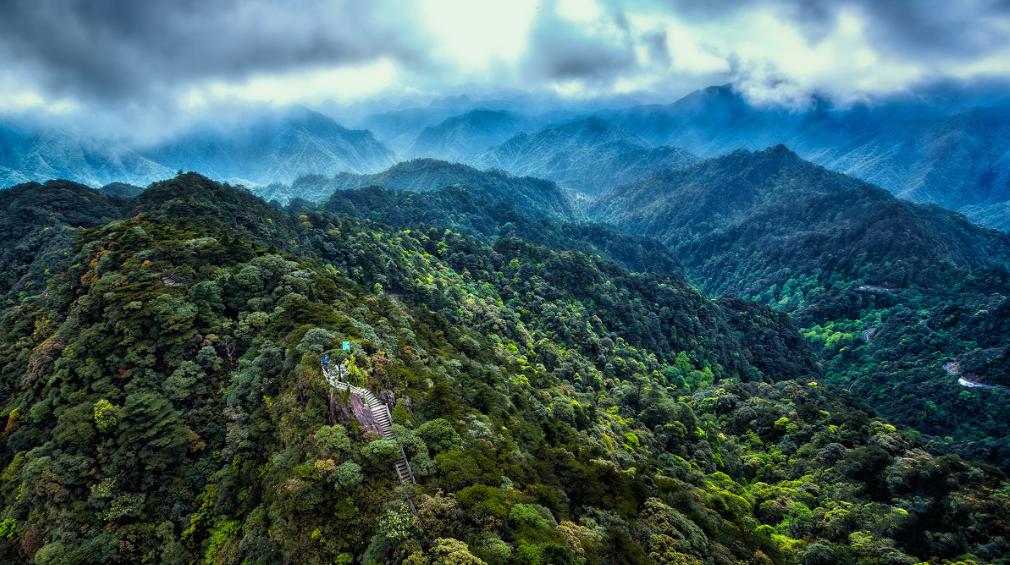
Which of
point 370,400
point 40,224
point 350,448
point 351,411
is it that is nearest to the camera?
point 350,448

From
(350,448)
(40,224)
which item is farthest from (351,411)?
(40,224)

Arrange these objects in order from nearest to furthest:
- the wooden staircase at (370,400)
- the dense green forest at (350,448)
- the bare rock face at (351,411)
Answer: the dense green forest at (350,448), the bare rock face at (351,411), the wooden staircase at (370,400)

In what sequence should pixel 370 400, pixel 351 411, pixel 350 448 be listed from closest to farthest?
pixel 350 448
pixel 351 411
pixel 370 400

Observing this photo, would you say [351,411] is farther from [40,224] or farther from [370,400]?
[40,224]

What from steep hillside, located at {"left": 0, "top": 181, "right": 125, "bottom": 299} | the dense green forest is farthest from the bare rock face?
steep hillside, located at {"left": 0, "top": 181, "right": 125, "bottom": 299}

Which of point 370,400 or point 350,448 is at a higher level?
point 370,400

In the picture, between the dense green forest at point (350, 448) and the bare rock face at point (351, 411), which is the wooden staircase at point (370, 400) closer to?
the bare rock face at point (351, 411)

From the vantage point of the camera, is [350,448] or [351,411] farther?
[351,411]

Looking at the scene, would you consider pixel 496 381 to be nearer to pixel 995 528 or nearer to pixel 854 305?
pixel 995 528

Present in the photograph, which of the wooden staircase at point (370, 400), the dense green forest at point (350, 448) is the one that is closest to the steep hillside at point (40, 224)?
the dense green forest at point (350, 448)
